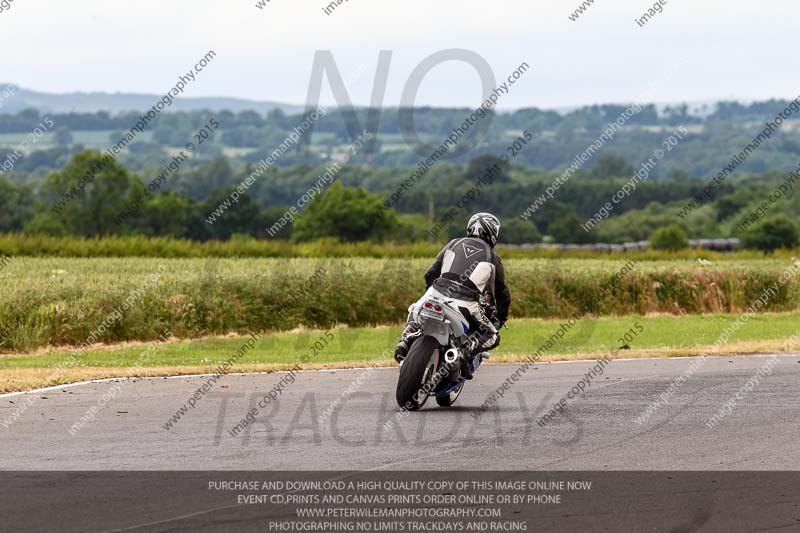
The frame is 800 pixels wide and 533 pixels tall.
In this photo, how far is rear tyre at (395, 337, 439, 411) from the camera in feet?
41.2

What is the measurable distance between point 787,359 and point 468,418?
879 centimetres

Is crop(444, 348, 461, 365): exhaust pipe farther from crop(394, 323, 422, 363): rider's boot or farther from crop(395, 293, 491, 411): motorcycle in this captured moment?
crop(394, 323, 422, 363): rider's boot

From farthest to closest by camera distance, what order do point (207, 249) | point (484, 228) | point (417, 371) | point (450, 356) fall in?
point (207, 249) → point (484, 228) → point (450, 356) → point (417, 371)

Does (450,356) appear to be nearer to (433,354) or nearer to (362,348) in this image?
(433,354)

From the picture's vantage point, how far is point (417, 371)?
41.4ft

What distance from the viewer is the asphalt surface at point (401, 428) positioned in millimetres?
10086

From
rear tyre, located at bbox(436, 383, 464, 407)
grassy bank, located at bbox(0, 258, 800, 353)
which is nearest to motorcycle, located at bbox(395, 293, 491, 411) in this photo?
rear tyre, located at bbox(436, 383, 464, 407)

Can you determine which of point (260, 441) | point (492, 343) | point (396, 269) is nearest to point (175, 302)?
point (396, 269)

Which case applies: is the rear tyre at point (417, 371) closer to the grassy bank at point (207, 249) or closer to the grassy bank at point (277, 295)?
the grassy bank at point (277, 295)

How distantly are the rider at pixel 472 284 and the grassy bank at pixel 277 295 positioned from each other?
14290mm

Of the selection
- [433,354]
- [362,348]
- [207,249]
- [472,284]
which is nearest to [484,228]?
[472,284]

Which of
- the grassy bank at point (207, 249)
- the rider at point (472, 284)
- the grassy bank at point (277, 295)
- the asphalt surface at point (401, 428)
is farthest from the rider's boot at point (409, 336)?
the grassy bank at point (207, 249)

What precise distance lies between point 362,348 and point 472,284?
12.8m

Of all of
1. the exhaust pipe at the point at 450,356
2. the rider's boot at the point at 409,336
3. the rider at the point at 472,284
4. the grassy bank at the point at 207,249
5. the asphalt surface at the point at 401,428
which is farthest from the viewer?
the grassy bank at the point at 207,249
